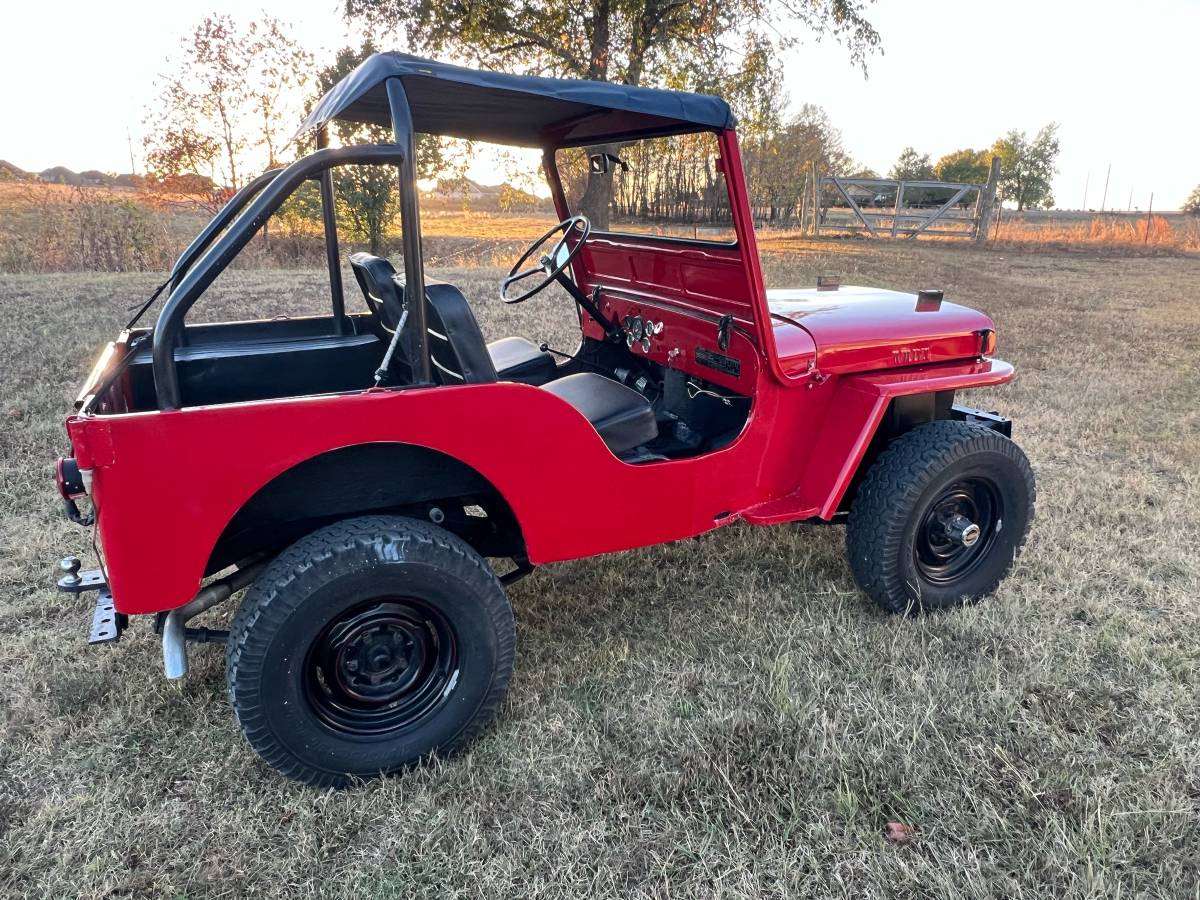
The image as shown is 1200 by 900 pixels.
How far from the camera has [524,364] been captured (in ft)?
11.5

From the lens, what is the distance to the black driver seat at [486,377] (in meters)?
2.23

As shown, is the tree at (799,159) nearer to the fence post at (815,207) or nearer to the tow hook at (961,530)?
the fence post at (815,207)

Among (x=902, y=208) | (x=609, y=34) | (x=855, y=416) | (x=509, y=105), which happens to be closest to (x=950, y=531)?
(x=855, y=416)

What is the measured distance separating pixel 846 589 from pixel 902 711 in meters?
0.79

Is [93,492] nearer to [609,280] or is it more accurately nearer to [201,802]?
[201,802]

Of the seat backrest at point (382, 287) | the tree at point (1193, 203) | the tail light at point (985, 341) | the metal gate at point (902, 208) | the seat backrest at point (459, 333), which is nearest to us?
the seat backrest at point (459, 333)

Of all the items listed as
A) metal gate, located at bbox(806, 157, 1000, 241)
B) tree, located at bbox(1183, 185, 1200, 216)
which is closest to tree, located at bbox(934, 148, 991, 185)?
tree, located at bbox(1183, 185, 1200, 216)

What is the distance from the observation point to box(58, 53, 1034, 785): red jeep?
1918 mm

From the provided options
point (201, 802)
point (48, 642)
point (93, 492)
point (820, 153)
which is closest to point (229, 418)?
point (93, 492)

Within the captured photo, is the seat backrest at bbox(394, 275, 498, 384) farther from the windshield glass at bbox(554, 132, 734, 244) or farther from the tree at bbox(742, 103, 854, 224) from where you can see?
the tree at bbox(742, 103, 854, 224)

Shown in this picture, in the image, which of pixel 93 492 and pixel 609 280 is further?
pixel 609 280

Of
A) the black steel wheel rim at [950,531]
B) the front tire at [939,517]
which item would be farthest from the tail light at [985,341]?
the black steel wheel rim at [950,531]

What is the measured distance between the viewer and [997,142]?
39031 mm

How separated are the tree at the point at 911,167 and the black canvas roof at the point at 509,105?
37.3m
